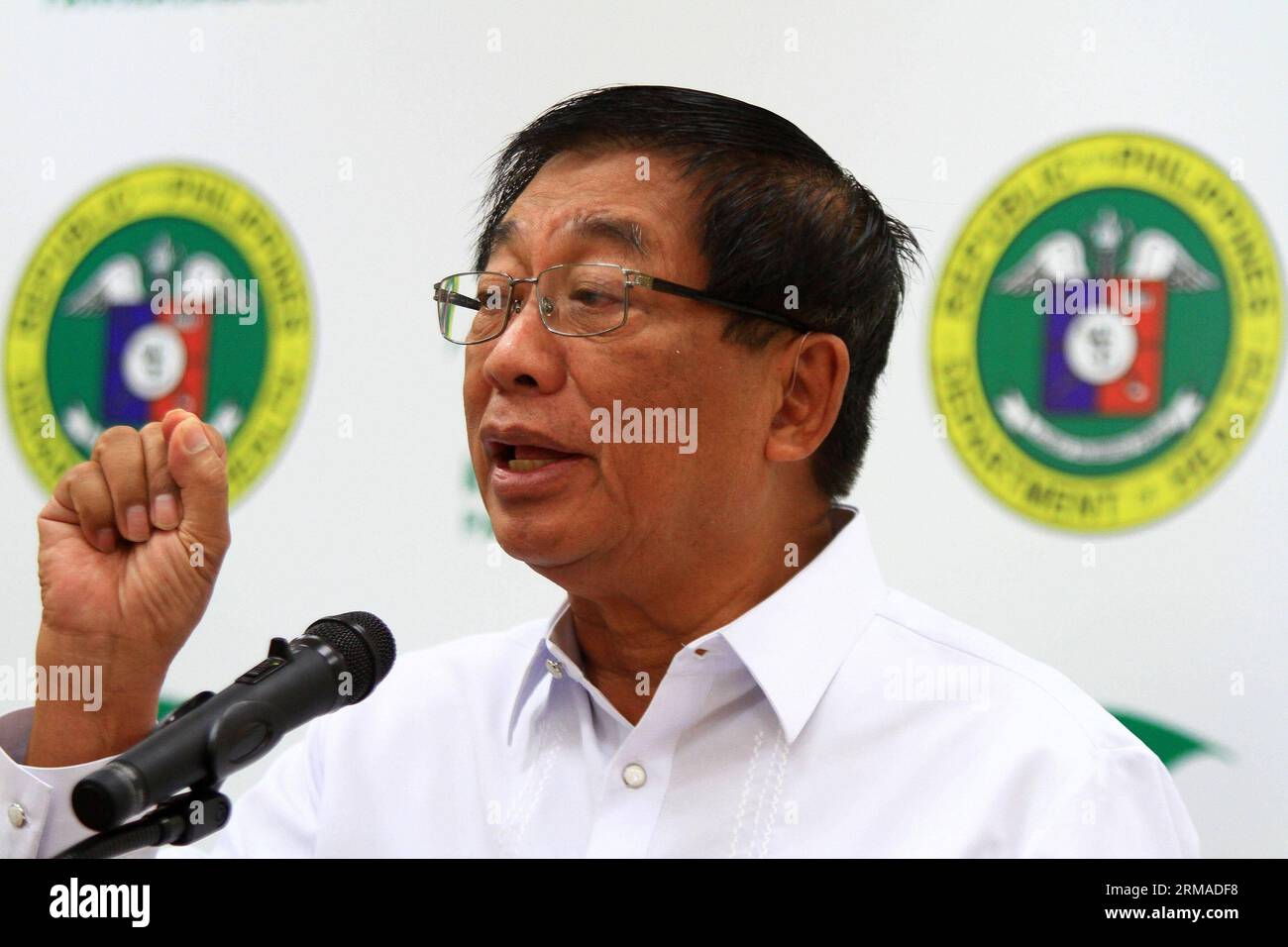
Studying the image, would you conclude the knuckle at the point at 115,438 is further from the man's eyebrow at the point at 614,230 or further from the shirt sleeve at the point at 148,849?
the man's eyebrow at the point at 614,230

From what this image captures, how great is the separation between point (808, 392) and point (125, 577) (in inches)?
33.6

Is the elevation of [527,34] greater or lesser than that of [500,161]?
greater

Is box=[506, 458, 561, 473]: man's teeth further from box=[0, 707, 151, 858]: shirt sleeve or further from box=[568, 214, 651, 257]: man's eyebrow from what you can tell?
box=[0, 707, 151, 858]: shirt sleeve

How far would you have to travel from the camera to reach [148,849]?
4.11 ft

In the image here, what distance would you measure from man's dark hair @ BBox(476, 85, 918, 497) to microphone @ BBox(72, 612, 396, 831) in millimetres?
612

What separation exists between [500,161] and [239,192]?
893mm

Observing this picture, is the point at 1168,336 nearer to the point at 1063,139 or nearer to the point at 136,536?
the point at 1063,139

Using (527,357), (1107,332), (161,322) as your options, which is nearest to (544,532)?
(527,357)

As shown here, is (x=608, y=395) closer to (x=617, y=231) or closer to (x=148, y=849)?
(x=617, y=231)

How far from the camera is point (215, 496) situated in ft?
4.44

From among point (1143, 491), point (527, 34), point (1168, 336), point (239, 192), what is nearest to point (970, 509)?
point (1143, 491)

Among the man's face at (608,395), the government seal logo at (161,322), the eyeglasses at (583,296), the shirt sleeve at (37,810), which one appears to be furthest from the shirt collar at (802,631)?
the government seal logo at (161,322)

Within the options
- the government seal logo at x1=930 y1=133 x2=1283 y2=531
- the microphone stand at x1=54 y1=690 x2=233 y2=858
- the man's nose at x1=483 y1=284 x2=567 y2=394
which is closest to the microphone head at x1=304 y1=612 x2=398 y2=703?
the microphone stand at x1=54 y1=690 x2=233 y2=858

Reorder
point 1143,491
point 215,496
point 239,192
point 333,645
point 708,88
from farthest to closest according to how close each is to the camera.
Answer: point 239,192 → point 708,88 → point 1143,491 → point 215,496 → point 333,645
